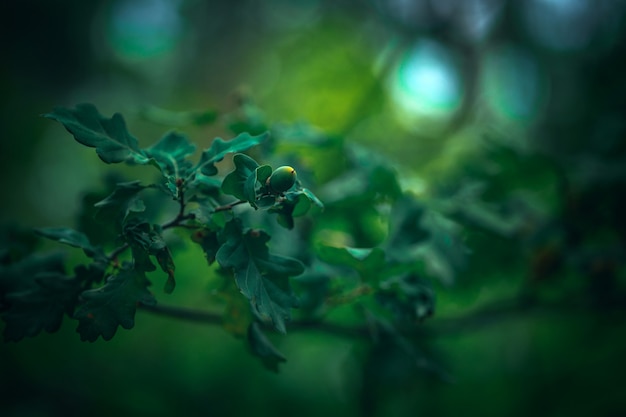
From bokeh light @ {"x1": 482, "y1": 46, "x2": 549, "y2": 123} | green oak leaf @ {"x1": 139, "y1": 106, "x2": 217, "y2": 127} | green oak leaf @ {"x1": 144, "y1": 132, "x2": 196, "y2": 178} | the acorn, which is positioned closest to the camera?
the acorn

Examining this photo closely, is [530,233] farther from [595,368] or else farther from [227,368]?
[227,368]

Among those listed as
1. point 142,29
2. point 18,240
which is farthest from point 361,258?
point 142,29

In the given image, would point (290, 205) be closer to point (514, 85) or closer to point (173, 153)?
point (173, 153)

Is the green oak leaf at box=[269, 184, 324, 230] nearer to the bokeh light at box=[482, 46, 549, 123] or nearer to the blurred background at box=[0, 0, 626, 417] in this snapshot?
the blurred background at box=[0, 0, 626, 417]

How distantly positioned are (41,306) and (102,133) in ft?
0.83

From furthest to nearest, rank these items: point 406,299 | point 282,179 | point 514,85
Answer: point 514,85
point 406,299
point 282,179

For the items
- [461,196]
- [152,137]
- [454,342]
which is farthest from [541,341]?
[152,137]

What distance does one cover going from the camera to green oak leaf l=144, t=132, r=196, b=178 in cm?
71

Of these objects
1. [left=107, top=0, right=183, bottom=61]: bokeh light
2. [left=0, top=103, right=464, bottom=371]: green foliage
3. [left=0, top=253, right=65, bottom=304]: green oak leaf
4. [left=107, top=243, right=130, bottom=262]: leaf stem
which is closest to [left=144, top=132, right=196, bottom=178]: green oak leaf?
[left=0, top=103, right=464, bottom=371]: green foliage

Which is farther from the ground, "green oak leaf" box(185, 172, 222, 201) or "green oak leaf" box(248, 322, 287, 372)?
"green oak leaf" box(185, 172, 222, 201)

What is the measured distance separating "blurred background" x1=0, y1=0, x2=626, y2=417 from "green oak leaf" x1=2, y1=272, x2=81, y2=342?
1.19 ft

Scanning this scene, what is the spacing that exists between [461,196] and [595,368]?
2.91 feet

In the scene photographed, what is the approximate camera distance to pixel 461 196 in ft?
3.79

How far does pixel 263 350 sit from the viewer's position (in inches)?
28.3
